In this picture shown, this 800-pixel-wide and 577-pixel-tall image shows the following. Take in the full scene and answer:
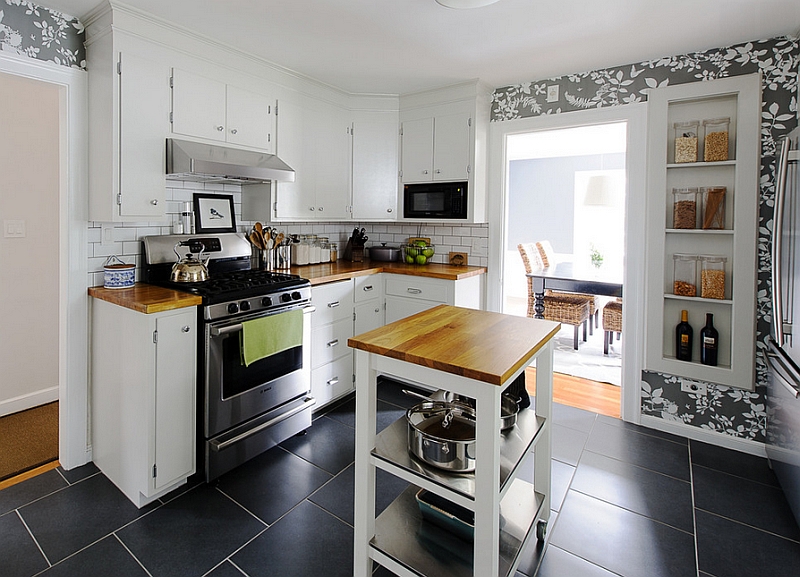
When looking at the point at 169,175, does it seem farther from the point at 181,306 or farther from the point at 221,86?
the point at 181,306

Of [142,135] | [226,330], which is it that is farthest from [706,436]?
[142,135]

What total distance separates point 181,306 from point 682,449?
121 inches

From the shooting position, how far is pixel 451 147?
3.60m

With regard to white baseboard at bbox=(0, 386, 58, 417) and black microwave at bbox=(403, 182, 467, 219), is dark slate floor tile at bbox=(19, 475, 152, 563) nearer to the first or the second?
white baseboard at bbox=(0, 386, 58, 417)

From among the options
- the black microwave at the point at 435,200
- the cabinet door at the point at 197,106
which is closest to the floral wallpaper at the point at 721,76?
the black microwave at the point at 435,200

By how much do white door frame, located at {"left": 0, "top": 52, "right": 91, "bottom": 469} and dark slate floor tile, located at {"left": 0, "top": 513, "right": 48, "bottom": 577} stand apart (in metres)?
0.47

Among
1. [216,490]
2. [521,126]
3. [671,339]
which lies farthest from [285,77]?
[671,339]

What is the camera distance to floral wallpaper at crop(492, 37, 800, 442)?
8.45ft

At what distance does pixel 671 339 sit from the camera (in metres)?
3.01

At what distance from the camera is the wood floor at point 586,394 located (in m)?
3.41

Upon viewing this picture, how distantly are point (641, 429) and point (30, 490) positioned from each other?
3648 mm

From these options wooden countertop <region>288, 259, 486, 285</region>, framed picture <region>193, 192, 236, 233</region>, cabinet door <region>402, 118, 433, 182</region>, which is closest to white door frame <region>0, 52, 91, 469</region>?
framed picture <region>193, 192, 236, 233</region>

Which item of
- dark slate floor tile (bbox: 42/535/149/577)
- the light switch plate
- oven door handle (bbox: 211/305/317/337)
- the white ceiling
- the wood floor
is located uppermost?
the white ceiling

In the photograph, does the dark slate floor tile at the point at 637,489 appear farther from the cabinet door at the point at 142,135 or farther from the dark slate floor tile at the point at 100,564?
the cabinet door at the point at 142,135
